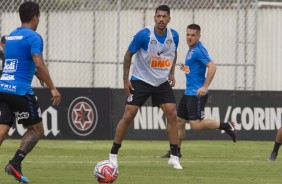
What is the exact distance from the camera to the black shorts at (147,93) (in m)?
14.1

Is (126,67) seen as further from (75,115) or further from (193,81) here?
(75,115)

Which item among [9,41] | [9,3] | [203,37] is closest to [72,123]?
[9,3]

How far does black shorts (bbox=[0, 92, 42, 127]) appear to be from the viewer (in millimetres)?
11477

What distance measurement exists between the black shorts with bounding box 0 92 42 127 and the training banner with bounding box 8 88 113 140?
9.92 meters

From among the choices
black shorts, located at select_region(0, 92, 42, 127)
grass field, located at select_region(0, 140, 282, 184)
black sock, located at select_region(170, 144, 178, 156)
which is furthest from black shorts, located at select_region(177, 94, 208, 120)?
black shorts, located at select_region(0, 92, 42, 127)

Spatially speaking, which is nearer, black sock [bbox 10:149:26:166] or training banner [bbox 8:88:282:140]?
black sock [bbox 10:149:26:166]

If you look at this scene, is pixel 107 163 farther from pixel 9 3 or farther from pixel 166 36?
pixel 9 3

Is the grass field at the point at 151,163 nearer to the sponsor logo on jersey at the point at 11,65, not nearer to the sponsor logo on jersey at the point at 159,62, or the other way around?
the sponsor logo on jersey at the point at 11,65

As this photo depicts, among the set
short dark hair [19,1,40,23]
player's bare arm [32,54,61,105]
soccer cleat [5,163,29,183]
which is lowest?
soccer cleat [5,163,29,183]

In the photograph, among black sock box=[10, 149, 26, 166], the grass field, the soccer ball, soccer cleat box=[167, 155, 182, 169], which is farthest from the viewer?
soccer cleat box=[167, 155, 182, 169]

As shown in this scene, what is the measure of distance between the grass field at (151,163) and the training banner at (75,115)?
1.75 feet

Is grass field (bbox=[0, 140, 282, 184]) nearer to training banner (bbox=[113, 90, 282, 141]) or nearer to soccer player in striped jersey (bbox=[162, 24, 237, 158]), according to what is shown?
soccer player in striped jersey (bbox=[162, 24, 237, 158])

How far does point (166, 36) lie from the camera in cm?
1420

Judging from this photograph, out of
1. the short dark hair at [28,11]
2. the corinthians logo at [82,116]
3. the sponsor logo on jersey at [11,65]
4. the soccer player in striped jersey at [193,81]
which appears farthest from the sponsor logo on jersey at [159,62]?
the corinthians logo at [82,116]
